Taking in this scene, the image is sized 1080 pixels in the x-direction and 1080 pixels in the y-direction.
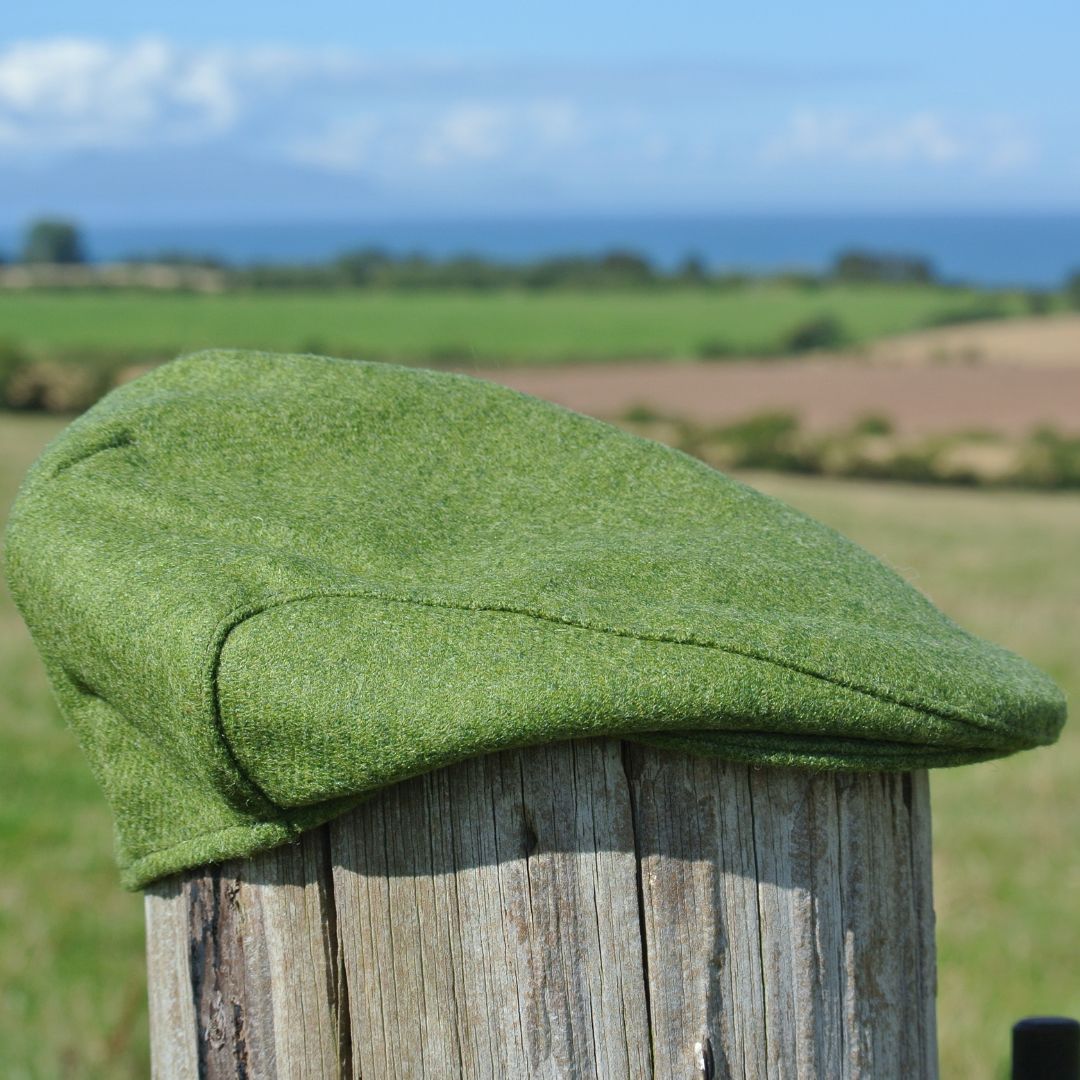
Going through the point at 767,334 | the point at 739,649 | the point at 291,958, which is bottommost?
the point at 291,958

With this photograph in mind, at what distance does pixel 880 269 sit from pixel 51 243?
93.7 feet

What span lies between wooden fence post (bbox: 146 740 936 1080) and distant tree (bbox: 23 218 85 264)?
46144mm

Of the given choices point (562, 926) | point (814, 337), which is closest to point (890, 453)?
point (814, 337)

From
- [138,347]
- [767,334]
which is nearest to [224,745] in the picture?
[138,347]

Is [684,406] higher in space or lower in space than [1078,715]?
higher

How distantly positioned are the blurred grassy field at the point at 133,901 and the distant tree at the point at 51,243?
39.1 metres

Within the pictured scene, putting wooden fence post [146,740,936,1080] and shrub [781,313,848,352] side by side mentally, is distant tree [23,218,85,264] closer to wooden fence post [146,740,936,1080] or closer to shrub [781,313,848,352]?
shrub [781,313,848,352]

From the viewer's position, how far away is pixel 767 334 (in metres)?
35.2

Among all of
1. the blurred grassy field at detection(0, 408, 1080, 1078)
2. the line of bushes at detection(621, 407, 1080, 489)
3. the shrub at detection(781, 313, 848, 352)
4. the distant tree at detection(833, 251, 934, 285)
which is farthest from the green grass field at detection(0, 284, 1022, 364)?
the blurred grassy field at detection(0, 408, 1080, 1078)

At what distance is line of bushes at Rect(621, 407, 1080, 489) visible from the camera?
20.9m

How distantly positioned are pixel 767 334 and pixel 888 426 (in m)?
13.0

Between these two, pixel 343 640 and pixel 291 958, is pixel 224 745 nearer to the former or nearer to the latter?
pixel 343 640

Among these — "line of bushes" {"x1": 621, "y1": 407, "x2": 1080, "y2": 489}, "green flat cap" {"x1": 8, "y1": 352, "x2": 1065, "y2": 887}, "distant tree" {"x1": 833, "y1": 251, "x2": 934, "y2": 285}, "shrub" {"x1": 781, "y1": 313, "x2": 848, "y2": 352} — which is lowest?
"green flat cap" {"x1": 8, "y1": 352, "x2": 1065, "y2": 887}

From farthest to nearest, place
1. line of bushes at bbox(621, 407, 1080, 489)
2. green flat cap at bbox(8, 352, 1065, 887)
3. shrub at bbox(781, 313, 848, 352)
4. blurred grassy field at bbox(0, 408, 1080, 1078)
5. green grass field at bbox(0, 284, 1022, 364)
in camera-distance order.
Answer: shrub at bbox(781, 313, 848, 352) → green grass field at bbox(0, 284, 1022, 364) → line of bushes at bbox(621, 407, 1080, 489) → blurred grassy field at bbox(0, 408, 1080, 1078) → green flat cap at bbox(8, 352, 1065, 887)
